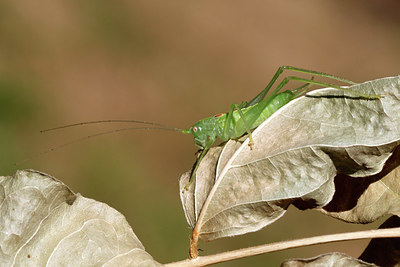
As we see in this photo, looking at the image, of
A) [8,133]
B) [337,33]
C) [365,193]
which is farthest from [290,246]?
[337,33]

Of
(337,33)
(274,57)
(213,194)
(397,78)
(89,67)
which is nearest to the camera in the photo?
(397,78)

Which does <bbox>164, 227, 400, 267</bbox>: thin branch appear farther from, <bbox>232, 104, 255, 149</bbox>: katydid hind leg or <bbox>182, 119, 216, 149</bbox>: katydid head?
<bbox>182, 119, 216, 149</bbox>: katydid head

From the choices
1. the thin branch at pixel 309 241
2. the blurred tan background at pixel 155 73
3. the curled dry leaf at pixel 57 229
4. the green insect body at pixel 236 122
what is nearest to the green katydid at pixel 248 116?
the green insect body at pixel 236 122

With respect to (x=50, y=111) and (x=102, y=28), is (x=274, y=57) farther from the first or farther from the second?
(x=50, y=111)

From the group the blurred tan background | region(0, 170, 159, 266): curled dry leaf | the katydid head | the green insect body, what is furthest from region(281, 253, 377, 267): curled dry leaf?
the blurred tan background

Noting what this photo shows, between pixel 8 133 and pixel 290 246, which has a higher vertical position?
pixel 290 246

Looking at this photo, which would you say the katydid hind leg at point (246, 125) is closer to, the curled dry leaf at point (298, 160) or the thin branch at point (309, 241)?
the curled dry leaf at point (298, 160)
